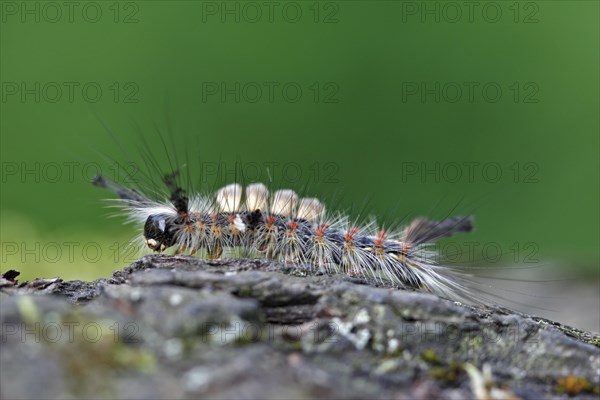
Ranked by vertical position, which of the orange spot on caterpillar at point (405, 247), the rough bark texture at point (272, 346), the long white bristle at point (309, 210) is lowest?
the rough bark texture at point (272, 346)

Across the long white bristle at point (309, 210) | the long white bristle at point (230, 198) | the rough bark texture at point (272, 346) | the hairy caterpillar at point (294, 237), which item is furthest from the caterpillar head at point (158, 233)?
the rough bark texture at point (272, 346)

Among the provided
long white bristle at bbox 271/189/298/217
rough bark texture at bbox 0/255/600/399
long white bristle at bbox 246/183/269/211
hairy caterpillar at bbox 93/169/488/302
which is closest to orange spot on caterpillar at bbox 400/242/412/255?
hairy caterpillar at bbox 93/169/488/302

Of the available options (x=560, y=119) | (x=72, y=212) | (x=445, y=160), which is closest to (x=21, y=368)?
(x=72, y=212)

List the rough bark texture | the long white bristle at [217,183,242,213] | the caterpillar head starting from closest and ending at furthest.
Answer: the rough bark texture → the caterpillar head → the long white bristle at [217,183,242,213]

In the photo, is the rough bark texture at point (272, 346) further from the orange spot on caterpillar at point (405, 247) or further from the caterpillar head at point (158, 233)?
the caterpillar head at point (158, 233)

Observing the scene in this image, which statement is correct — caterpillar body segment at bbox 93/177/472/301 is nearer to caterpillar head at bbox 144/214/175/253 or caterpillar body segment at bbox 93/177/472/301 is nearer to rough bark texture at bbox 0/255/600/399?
caterpillar head at bbox 144/214/175/253

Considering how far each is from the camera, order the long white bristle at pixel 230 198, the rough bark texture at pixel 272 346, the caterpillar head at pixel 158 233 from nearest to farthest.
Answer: the rough bark texture at pixel 272 346 → the caterpillar head at pixel 158 233 → the long white bristle at pixel 230 198

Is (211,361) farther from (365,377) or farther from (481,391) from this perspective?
(481,391)

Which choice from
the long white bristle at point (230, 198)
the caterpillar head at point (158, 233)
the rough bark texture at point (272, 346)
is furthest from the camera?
the long white bristle at point (230, 198)
